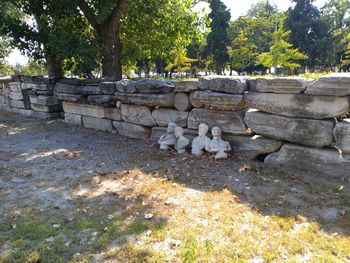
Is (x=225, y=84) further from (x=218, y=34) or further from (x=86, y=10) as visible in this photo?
(x=218, y=34)

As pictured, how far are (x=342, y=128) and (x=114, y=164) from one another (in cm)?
340

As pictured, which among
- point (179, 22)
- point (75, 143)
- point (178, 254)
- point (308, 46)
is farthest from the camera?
point (308, 46)

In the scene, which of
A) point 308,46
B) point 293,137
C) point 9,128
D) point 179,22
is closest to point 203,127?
point 293,137

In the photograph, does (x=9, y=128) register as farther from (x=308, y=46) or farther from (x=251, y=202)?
(x=308, y=46)

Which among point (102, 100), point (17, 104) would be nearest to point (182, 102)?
point (102, 100)

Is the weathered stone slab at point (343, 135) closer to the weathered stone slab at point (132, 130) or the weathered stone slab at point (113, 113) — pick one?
the weathered stone slab at point (132, 130)

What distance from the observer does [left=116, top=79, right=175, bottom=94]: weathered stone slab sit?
5602 millimetres

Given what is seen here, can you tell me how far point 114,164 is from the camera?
4.94m

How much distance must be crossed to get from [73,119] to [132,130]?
2464mm

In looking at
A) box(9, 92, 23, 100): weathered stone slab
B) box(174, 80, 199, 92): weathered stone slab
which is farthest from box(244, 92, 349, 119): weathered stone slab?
box(9, 92, 23, 100): weathered stone slab

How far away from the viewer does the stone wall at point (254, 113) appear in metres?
3.93

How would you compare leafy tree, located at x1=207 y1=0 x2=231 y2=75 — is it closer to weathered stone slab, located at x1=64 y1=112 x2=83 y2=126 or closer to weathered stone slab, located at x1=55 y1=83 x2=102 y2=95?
weathered stone slab, located at x1=55 y1=83 x2=102 y2=95

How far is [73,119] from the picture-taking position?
26.3 ft

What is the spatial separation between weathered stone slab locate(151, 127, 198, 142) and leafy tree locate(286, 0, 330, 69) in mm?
25878
